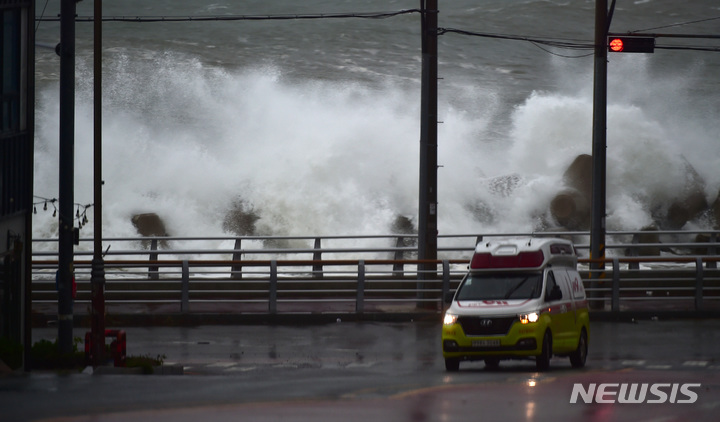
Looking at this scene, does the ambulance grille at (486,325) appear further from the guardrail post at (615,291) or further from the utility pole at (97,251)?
the guardrail post at (615,291)

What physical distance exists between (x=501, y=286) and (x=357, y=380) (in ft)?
11.7

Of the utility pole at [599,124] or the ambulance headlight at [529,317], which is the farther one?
the utility pole at [599,124]

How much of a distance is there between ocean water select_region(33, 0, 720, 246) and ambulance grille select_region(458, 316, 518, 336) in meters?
15.3

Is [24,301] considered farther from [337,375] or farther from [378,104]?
[378,104]

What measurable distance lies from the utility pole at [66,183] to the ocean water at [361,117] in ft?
57.1

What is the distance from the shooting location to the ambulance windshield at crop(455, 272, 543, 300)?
702 inches

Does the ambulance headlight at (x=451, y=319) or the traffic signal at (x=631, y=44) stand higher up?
the traffic signal at (x=631, y=44)

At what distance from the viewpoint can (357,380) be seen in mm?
15539

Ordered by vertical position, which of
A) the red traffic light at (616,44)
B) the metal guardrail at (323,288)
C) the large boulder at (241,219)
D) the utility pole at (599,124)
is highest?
the red traffic light at (616,44)

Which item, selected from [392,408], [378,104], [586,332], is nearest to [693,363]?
[586,332]

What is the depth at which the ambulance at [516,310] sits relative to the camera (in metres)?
17.1

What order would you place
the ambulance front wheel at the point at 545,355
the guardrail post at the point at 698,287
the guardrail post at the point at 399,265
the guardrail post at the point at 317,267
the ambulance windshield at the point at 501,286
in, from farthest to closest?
the guardrail post at the point at 399,265, the guardrail post at the point at 317,267, the guardrail post at the point at 698,287, the ambulance windshield at the point at 501,286, the ambulance front wheel at the point at 545,355

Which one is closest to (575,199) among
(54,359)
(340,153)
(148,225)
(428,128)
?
(340,153)

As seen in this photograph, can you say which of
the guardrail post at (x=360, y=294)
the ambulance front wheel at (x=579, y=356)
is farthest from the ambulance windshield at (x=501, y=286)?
the guardrail post at (x=360, y=294)
